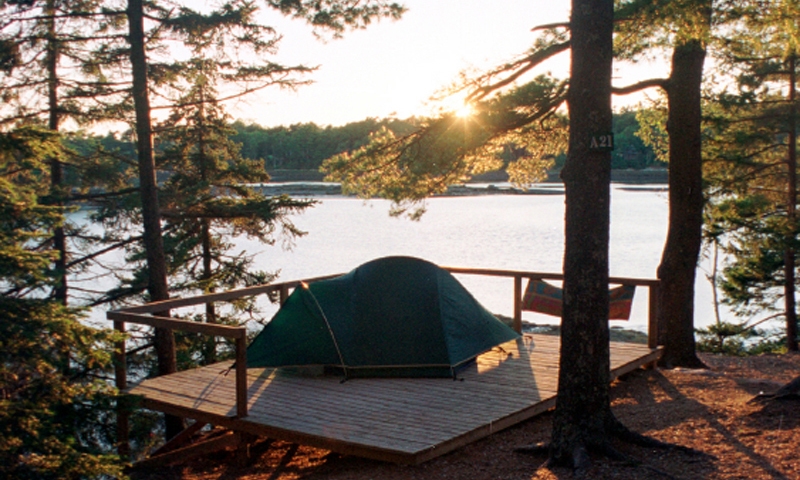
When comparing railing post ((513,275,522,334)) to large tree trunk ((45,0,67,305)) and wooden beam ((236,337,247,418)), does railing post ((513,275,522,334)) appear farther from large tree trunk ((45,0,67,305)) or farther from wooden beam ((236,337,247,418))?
large tree trunk ((45,0,67,305))

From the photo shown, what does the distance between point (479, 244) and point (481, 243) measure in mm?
494

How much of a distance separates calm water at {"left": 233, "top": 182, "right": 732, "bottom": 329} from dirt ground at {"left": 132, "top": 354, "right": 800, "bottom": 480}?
1071cm

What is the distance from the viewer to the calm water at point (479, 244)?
27.4 m

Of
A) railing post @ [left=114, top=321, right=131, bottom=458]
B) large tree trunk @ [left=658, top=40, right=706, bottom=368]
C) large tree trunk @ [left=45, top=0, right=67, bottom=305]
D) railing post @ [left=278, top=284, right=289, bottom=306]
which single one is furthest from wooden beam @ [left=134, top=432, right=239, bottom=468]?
large tree trunk @ [left=658, top=40, right=706, bottom=368]

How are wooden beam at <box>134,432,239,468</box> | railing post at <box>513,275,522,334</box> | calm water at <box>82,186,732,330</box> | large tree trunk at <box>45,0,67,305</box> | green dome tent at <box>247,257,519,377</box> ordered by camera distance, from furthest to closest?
calm water at <box>82,186,732,330</box> → large tree trunk at <box>45,0,67,305</box> → railing post at <box>513,275,522,334</box> → green dome tent at <box>247,257,519,377</box> → wooden beam at <box>134,432,239,468</box>

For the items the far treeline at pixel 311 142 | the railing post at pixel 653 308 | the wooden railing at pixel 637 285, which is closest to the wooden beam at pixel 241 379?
the wooden railing at pixel 637 285

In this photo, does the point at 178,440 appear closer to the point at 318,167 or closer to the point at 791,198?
the point at 318,167

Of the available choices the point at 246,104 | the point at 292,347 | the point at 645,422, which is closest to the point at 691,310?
the point at 645,422

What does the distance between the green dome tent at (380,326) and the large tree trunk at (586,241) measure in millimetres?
2377

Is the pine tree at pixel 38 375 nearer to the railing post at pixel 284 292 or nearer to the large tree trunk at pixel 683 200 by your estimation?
the railing post at pixel 284 292

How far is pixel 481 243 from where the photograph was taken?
35.1 m

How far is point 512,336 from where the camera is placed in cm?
893

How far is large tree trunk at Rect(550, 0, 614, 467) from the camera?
516 centimetres

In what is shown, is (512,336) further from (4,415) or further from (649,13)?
(4,415)
